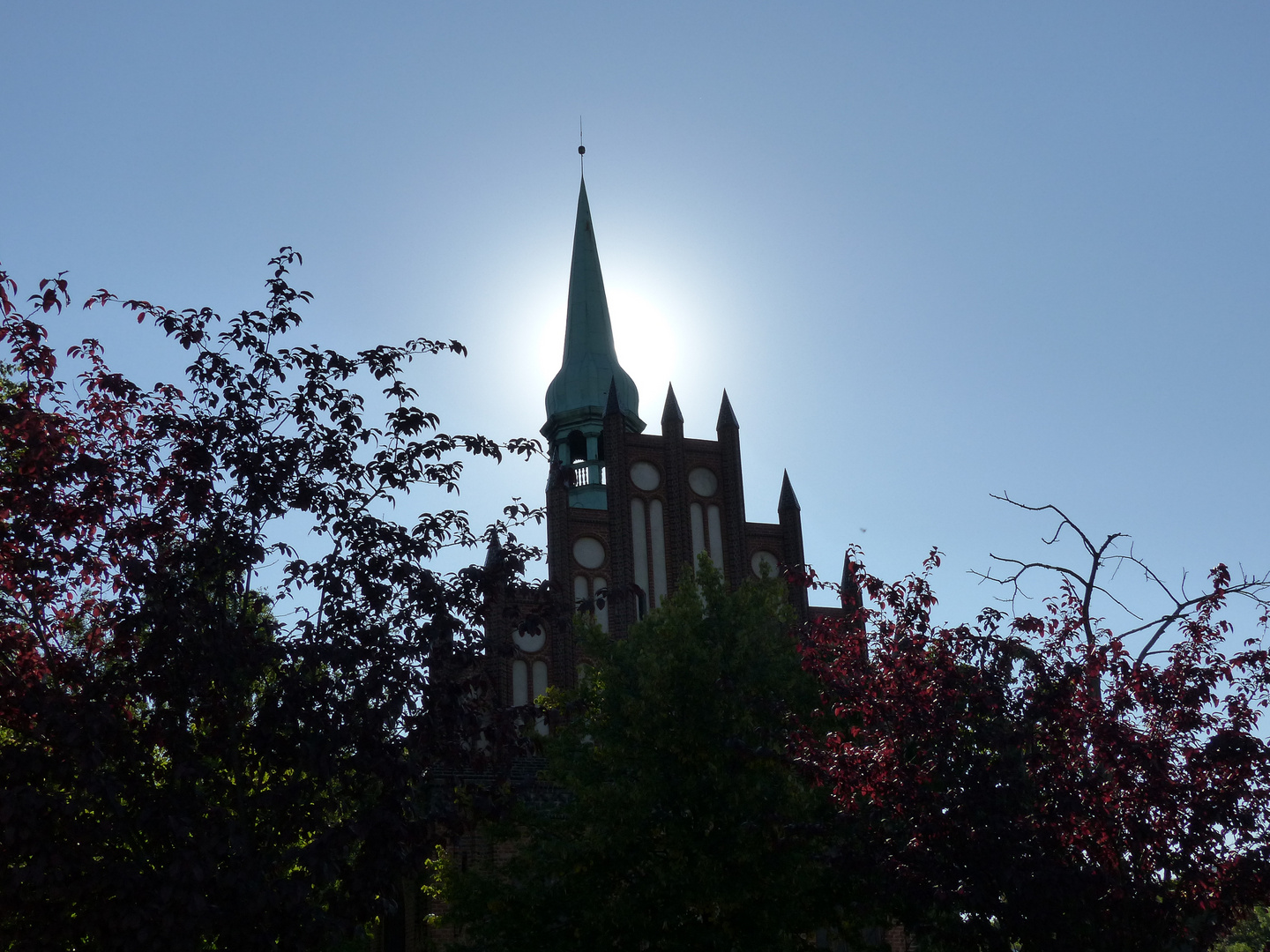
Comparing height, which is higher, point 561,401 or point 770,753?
point 561,401

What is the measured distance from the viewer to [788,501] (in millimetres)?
41594

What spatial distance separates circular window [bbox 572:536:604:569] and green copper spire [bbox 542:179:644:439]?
6335 millimetres

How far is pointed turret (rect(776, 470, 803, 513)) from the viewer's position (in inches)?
1629

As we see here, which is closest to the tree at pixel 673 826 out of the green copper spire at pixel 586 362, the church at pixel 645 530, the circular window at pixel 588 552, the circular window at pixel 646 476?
the church at pixel 645 530

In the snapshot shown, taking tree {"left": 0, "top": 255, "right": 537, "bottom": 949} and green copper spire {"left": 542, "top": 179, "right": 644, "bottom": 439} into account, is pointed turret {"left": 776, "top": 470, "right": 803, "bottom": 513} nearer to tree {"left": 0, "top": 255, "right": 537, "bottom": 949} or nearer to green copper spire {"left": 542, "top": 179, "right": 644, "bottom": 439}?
green copper spire {"left": 542, "top": 179, "right": 644, "bottom": 439}

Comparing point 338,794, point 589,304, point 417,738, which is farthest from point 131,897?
point 589,304

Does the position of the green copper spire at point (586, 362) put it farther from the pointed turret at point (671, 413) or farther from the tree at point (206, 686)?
the tree at point (206, 686)

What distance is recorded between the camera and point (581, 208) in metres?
54.4

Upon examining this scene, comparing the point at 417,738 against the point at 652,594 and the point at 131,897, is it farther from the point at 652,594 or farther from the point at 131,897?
the point at 652,594

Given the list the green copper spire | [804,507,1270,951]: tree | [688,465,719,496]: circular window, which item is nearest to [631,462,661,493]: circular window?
[688,465,719,496]: circular window

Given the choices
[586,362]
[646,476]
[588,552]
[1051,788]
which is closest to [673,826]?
[1051,788]

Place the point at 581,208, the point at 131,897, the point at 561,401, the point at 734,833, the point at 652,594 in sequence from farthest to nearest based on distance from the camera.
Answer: the point at 581,208 → the point at 561,401 → the point at 652,594 → the point at 734,833 → the point at 131,897

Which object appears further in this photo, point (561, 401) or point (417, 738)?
point (561, 401)

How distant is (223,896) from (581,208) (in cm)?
4573
